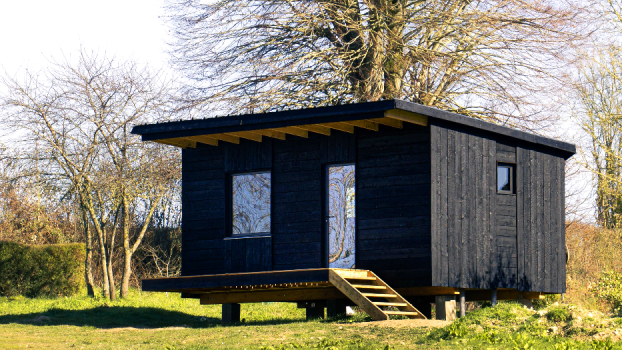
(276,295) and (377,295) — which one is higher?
(377,295)

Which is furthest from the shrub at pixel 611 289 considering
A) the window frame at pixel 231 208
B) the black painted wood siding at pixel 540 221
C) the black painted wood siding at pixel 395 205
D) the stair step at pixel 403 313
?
the window frame at pixel 231 208

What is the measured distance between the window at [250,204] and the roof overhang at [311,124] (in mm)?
850

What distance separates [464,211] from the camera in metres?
14.8

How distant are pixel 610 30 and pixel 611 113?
3134 mm

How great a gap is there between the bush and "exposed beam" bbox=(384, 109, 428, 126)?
1289cm

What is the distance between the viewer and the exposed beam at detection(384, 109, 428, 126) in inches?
543

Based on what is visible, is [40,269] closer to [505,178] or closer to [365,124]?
[365,124]

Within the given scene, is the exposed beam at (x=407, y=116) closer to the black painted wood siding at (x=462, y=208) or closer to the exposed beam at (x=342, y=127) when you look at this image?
the black painted wood siding at (x=462, y=208)

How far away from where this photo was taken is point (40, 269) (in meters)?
22.7

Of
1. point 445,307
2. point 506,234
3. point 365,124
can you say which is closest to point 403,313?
point 445,307

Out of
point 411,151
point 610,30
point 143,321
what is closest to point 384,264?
point 411,151

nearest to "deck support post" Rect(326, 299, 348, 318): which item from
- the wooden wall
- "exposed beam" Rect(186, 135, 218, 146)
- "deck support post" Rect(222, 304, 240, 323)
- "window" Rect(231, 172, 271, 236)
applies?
"window" Rect(231, 172, 271, 236)

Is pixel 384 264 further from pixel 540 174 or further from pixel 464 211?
pixel 540 174

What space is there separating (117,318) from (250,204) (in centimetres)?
441
